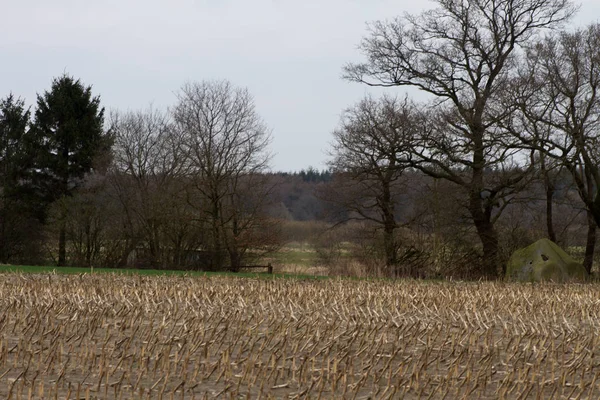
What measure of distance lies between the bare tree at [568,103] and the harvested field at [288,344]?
11.7m

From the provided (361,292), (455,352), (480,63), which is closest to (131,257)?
(480,63)

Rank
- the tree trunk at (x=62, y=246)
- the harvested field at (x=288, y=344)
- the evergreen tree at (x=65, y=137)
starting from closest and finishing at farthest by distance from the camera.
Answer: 1. the harvested field at (x=288, y=344)
2. the tree trunk at (x=62, y=246)
3. the evergreen tree at (x=65, y=137)

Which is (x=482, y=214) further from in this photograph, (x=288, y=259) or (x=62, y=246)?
(x=62, y=246)

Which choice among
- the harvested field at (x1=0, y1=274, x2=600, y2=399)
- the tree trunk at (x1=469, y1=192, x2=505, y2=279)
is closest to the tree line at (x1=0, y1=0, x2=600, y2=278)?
the tree trunk at (x1=469, y1=192, x2=505, y2=279)

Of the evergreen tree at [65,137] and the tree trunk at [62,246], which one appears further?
the evergreen tree at [65,137]

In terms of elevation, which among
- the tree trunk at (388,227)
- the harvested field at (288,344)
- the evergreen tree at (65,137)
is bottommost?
the harvested field at (288,344)

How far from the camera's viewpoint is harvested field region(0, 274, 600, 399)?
9078 millimetres

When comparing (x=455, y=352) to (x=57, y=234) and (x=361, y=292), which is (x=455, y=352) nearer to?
(x=361, y=292)

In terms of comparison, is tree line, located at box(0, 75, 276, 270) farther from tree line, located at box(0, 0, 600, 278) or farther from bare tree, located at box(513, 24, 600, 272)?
bare tree, located at box(513, 24, 600, 272)

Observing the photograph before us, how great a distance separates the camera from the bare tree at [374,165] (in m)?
30.3

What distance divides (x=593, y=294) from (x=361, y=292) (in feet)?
19.1

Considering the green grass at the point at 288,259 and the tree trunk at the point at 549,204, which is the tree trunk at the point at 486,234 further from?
the green grass at the point at 288,259

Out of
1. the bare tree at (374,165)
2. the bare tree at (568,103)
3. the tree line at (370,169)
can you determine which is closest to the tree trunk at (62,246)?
the tree line at (370,169)

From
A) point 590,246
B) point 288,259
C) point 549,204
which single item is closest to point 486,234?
point 549,204
